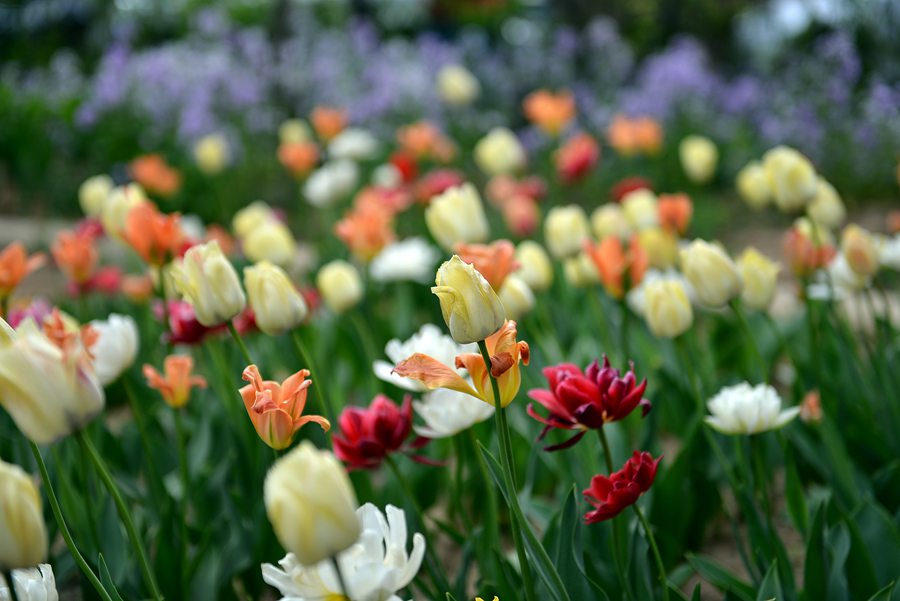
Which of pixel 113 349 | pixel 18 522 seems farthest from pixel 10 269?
pixel 18 522

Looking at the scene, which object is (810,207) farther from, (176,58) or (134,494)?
(176,58)

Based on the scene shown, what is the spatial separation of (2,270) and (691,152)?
2472mm

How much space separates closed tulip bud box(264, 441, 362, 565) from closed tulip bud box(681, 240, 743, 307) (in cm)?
95

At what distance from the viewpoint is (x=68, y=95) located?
704 cm

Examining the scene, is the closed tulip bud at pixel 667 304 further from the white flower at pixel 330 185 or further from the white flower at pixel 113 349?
the white flower at pixel 330 185

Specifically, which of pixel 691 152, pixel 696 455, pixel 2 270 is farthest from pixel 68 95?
pixel 696 455

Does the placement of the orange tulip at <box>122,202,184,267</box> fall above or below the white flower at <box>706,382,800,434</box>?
above

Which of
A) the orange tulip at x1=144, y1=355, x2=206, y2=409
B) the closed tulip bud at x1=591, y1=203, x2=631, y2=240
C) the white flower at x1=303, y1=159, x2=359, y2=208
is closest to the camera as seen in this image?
the orange tulip at x1=144, y1=355, x2=206, y2=409

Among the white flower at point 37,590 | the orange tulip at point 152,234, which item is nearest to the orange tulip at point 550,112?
the orange tulip at point 152,234

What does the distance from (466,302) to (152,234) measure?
3.35 ft

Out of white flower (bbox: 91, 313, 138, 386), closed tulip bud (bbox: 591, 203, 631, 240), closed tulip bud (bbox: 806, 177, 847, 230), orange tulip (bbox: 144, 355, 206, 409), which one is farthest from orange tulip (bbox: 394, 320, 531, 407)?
closed tulip bud (bbox: 591, 203, 631, 240)

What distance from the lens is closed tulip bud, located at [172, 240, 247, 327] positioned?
1366 millimetres

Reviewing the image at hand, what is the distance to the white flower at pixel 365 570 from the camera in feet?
3.08

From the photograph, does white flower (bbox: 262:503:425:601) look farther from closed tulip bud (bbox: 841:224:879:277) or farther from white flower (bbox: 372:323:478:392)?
closed tulip bud (bbox: 841:224:879:277)
